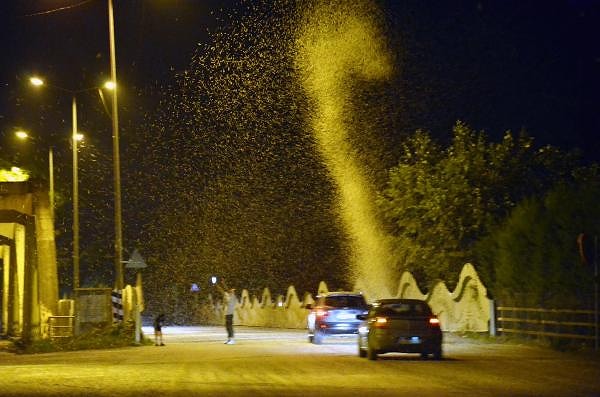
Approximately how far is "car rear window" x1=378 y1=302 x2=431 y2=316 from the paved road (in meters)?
1.12

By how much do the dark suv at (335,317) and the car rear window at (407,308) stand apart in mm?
6976

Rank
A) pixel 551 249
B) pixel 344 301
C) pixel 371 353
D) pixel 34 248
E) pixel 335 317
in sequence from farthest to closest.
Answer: pixel 34 248 → pixel 344 301 → pixel 335 317 → pixel 551 249 → pixel 371 353

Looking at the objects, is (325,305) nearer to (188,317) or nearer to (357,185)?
(357,185)

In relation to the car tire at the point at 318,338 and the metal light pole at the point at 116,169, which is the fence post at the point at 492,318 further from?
the metal light pole at the point at 116,169

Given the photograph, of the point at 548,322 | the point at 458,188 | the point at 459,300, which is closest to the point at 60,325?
the point at 459,300

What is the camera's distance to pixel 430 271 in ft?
130

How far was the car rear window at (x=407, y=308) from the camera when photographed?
23.3 m

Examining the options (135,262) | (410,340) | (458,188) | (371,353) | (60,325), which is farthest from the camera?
(458,188)

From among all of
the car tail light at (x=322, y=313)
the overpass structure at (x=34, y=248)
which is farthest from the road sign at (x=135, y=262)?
the car tail light at (x=322, y=313)

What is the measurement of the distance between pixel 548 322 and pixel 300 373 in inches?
396

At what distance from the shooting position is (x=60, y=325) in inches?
1435

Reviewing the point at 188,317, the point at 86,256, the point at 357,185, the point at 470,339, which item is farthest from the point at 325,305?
the point at 188,317

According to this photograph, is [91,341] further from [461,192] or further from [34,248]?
[461,192]

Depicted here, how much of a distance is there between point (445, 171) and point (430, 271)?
4290mm
